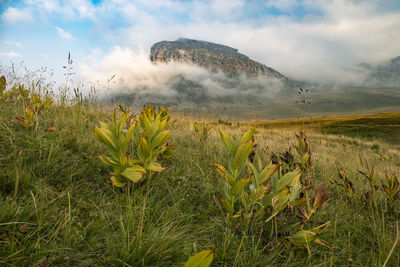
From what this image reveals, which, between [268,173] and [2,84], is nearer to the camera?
[268,173]

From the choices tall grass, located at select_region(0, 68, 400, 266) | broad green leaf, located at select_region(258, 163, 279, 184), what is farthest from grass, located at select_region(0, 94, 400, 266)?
broad green leaf, located at select_region(258, 163, 279, 184)

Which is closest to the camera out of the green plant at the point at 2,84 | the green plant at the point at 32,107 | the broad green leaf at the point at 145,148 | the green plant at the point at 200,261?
the green plant at the point at 200,261

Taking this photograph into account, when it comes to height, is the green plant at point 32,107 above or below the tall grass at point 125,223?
above

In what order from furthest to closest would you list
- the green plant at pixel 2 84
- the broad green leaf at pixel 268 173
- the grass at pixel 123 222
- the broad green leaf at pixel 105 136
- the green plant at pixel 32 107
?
1. the green plant at pixel 2 84
2. the green plant at pixel 32 107
3. the broad green leaf at pixel 105 136
4. the broad green leaf at pixel 268 173
5. the grass at pixel 123 222

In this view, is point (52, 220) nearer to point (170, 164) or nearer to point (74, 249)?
point (74, 249)

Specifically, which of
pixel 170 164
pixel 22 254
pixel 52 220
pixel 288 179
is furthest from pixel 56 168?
pixel 288 179

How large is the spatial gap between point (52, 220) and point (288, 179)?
1.76 metres

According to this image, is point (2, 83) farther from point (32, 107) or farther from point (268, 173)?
point (268, 173)

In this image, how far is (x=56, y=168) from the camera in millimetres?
2002

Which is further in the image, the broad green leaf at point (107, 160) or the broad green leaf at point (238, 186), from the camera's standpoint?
the broad green leaf at point (107, 160)

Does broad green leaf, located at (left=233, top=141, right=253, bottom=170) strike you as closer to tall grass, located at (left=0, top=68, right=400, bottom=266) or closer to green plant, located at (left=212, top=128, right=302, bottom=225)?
green plant, located at (left=212, top=128, right=302, bottom=225)

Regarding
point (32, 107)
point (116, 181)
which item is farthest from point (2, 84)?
point (116, 181)

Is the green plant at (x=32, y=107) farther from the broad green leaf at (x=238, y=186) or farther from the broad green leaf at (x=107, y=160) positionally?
the broad green leaf at (x=238, y=186)

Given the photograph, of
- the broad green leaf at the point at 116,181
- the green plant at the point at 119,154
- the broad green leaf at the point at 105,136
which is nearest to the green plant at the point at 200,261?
the green plant at the point at 119,154
